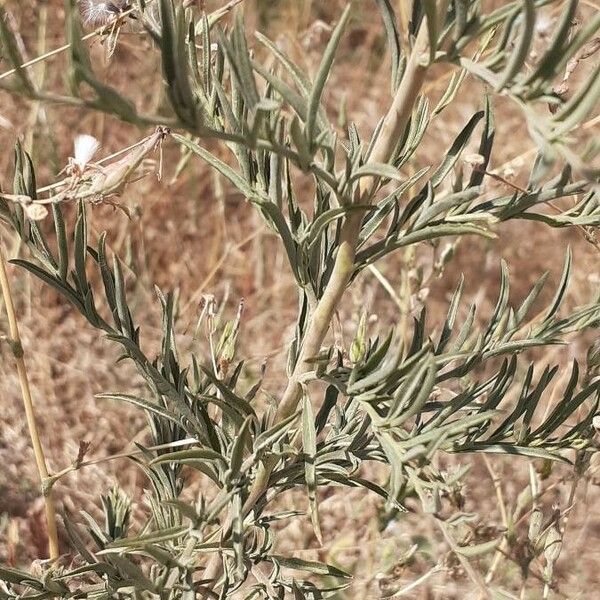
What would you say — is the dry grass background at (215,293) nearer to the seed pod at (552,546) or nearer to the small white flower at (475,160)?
the seed pod at (552,546)

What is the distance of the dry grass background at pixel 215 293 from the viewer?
5.71 feet

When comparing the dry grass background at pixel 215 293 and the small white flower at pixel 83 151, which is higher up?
the small white flower at pixel 83 151

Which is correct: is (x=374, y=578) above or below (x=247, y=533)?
below

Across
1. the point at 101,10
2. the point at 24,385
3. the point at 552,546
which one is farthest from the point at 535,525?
the point at 101,10

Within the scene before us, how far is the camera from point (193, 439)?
0.92 meters

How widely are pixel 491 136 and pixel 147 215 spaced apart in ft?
5.34

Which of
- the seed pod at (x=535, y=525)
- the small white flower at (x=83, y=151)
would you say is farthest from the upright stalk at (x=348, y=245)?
the seed pod at (x=535, y=525)

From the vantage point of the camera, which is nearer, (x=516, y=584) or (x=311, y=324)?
(x=311, y=324)

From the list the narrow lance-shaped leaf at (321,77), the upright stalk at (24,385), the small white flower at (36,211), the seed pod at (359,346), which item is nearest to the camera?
the narrow lance-shaped leaf at (321,77)

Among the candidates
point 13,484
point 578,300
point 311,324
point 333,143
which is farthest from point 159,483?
point 578,300

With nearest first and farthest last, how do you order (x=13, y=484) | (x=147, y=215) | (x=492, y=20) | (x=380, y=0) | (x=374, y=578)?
1. (x=492, y=20)
2. (x=380, y=0)
3. (x=374, y=578)
4. (x=13, y=484)
5. (x=147, y=215)

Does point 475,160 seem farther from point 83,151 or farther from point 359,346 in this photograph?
point 83,151

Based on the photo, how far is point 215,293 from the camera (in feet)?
7.44

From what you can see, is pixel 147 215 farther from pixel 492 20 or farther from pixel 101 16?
pixel 492 20
